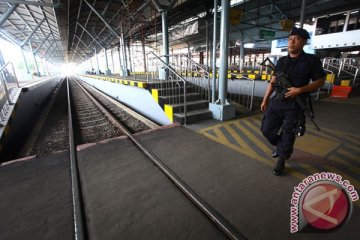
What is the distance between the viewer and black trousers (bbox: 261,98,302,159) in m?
2.32

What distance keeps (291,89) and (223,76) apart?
110 inches

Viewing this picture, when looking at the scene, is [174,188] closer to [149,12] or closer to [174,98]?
[174,98]

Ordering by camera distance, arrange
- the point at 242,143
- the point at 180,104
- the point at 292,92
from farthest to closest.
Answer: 1. the point at 180,104
2. the point at 242,143
3. the point at 292,92

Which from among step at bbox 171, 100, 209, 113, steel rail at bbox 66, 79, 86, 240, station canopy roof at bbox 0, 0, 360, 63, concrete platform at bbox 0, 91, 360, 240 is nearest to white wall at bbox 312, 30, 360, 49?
station canopy roof at bbox 0, 0, 360, 63

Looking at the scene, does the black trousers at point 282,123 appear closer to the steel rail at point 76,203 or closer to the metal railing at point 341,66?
the steel rail at point 76,203

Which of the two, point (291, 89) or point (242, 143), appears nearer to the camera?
point (291, 89)

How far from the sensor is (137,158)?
316 centimetres

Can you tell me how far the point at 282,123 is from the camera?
2.52 meters

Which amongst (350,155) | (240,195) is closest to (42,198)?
(240,195)

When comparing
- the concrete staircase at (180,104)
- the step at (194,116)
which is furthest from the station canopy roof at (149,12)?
the step at (194,116)

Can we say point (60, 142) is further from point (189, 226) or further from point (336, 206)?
point (336, 206)

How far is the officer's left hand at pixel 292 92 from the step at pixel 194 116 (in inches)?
110

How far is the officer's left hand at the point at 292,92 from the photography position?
7.08ft

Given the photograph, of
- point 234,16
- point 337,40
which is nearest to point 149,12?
point 234,16
